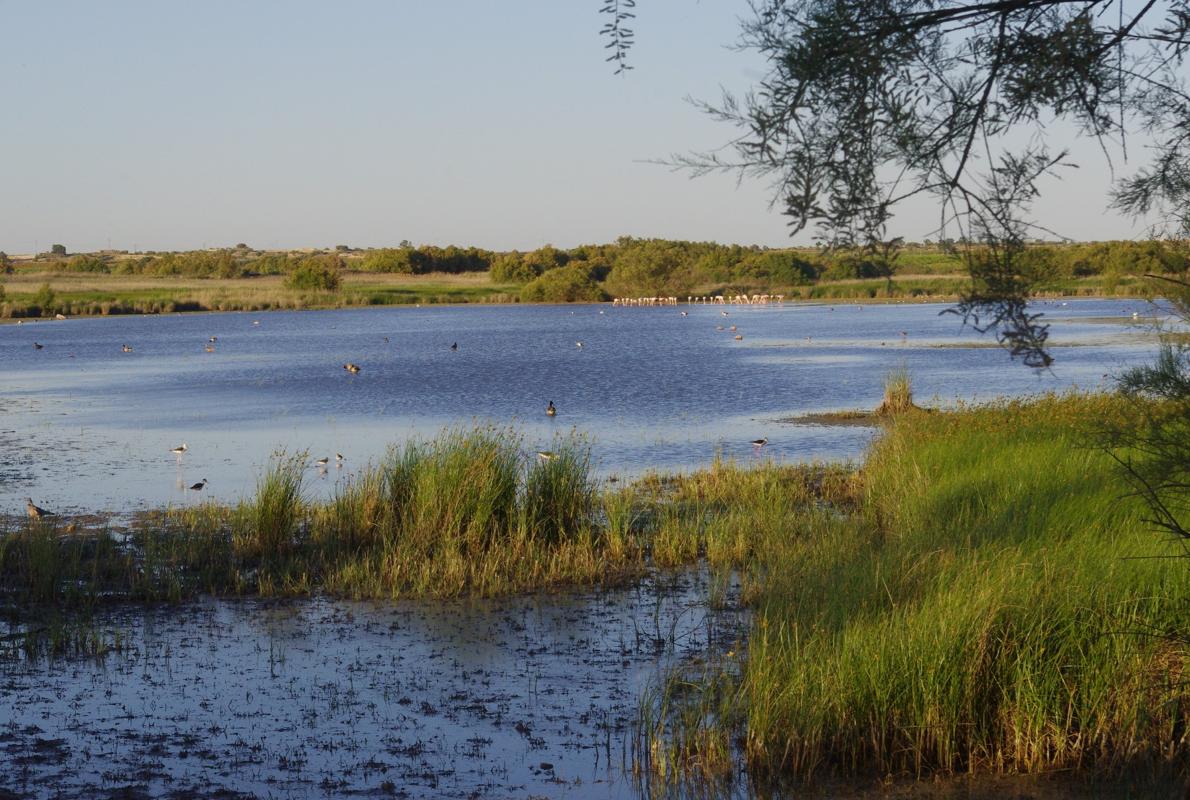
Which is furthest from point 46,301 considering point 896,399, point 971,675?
point 971,675

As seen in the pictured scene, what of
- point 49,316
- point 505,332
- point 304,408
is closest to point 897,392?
point 304,408

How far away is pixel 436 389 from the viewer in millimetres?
34844

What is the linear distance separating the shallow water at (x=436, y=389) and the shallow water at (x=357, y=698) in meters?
4.34

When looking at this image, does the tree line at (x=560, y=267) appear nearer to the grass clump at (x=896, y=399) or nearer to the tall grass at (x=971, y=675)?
the grass clump at (x=896, y=399)

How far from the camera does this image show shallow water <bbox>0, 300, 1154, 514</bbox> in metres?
20.6

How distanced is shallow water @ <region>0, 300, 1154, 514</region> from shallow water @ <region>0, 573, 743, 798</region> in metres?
4.34

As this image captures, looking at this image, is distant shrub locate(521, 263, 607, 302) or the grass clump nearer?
the grass clump

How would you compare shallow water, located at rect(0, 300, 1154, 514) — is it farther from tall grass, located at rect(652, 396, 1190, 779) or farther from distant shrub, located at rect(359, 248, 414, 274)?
distant shrub, located at rect(359, 248, 414, 274)

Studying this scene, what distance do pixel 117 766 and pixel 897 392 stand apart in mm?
19235

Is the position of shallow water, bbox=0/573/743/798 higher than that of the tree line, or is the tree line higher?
the tree line

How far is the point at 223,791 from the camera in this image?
7.09 metres

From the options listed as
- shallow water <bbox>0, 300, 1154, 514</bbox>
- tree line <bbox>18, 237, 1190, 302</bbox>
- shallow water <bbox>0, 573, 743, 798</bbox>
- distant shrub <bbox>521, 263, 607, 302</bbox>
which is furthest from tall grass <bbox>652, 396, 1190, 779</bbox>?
distant shrub <bbox>521, 263, 607, 302</bbox>

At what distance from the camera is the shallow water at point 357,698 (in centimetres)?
736

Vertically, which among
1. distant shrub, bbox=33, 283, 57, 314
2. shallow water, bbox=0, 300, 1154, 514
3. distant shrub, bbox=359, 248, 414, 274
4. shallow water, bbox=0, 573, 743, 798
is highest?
distant shrub, bbox=359, 248, 414, 274
